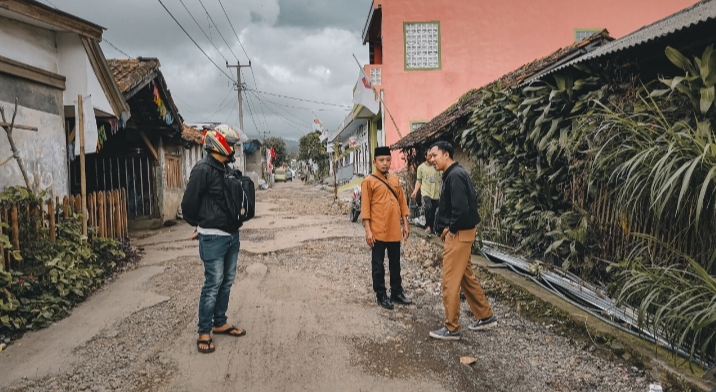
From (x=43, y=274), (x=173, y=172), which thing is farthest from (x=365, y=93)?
(x=43, y=274)

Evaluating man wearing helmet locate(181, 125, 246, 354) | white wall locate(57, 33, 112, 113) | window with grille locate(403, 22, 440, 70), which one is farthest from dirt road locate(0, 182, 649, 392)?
window with grille locate(403, 22, 440, 70)

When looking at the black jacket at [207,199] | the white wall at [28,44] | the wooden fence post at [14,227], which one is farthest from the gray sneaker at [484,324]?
the white wall at [28,44]

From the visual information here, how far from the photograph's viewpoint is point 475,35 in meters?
18.4

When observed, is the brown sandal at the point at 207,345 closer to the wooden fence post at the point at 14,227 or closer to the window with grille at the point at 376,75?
the wooden fence post at the point at 14,227

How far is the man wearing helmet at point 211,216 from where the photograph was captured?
4.04 m

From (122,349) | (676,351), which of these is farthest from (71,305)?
(676,351)

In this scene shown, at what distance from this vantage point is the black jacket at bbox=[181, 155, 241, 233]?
402 cm

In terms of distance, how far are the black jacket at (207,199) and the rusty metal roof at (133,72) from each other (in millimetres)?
5228

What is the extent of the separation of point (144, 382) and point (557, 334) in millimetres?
3545

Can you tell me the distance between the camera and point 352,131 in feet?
99.2

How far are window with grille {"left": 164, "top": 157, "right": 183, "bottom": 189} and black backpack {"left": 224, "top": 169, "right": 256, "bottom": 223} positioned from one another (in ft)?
35.5

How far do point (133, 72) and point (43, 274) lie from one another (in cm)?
466

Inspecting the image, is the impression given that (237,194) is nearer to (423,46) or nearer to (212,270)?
(212,270)

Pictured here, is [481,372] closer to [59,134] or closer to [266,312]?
[266,312]
